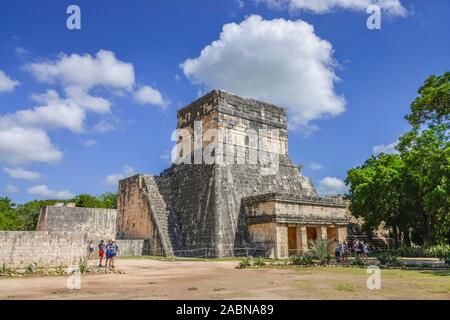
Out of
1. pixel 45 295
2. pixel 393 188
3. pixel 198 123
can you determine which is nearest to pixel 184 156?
pixel 198 123

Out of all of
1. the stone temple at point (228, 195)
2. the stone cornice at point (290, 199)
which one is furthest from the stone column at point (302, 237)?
the stone cornice at point (290, 199)

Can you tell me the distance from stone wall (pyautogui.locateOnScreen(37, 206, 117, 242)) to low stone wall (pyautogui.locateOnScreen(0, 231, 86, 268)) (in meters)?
11.2

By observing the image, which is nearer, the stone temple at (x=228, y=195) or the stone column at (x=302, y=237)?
the stone column at (x=302, y=237)

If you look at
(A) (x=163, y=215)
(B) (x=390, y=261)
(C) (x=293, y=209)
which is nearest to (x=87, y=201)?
(A) (x=163, y=215)

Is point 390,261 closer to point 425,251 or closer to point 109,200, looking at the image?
point 425,251

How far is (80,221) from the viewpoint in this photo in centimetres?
2678

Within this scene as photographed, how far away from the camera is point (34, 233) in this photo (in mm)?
13719

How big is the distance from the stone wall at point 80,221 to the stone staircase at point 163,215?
16.7 ft

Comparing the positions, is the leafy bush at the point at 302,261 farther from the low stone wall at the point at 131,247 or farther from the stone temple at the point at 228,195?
the low stone wall at the point at 131,247

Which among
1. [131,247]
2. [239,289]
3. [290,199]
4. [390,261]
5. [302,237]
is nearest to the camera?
[239,289]

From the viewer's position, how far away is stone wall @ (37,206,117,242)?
1016 inches

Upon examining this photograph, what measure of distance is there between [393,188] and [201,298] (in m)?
19.0

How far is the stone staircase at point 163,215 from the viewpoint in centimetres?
2083

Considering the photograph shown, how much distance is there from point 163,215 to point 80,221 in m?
8.22
